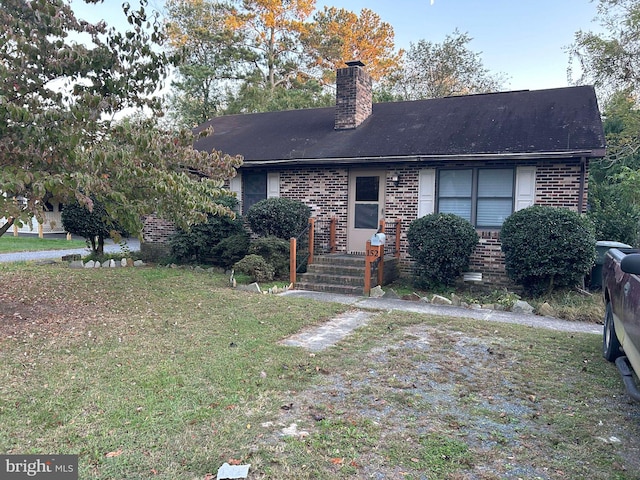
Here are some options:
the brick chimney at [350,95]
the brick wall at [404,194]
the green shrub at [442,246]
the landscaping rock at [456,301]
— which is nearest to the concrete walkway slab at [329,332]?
the landscaping rock at [456,301]

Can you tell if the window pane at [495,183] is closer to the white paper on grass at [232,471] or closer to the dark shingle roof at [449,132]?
the dark shingle roof at [449,132]

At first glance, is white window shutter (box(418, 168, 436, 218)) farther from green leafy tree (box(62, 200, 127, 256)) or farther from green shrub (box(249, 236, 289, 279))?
green leafy tree (box(62, 200, 127, 256))

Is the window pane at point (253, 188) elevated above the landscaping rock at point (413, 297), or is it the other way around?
the window pane at point (253, 188)

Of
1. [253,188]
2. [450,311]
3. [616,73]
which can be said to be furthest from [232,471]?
[616,73]

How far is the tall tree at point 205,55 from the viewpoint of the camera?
85.0 ft

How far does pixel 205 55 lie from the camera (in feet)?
88.7

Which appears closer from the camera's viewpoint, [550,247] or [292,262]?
[550,247]

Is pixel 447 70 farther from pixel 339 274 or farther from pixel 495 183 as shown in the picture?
pixel 339 274

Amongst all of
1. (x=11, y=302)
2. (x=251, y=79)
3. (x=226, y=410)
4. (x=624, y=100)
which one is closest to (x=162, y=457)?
(x=226, y=410)

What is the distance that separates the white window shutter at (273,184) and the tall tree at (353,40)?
16.4 metres

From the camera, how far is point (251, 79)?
85.9 ft

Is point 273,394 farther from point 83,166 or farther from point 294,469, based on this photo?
point 83,166

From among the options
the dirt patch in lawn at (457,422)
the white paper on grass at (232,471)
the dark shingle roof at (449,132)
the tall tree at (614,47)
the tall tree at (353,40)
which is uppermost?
the tall tree at (353,40)

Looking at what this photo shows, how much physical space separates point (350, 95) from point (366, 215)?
150 inches
